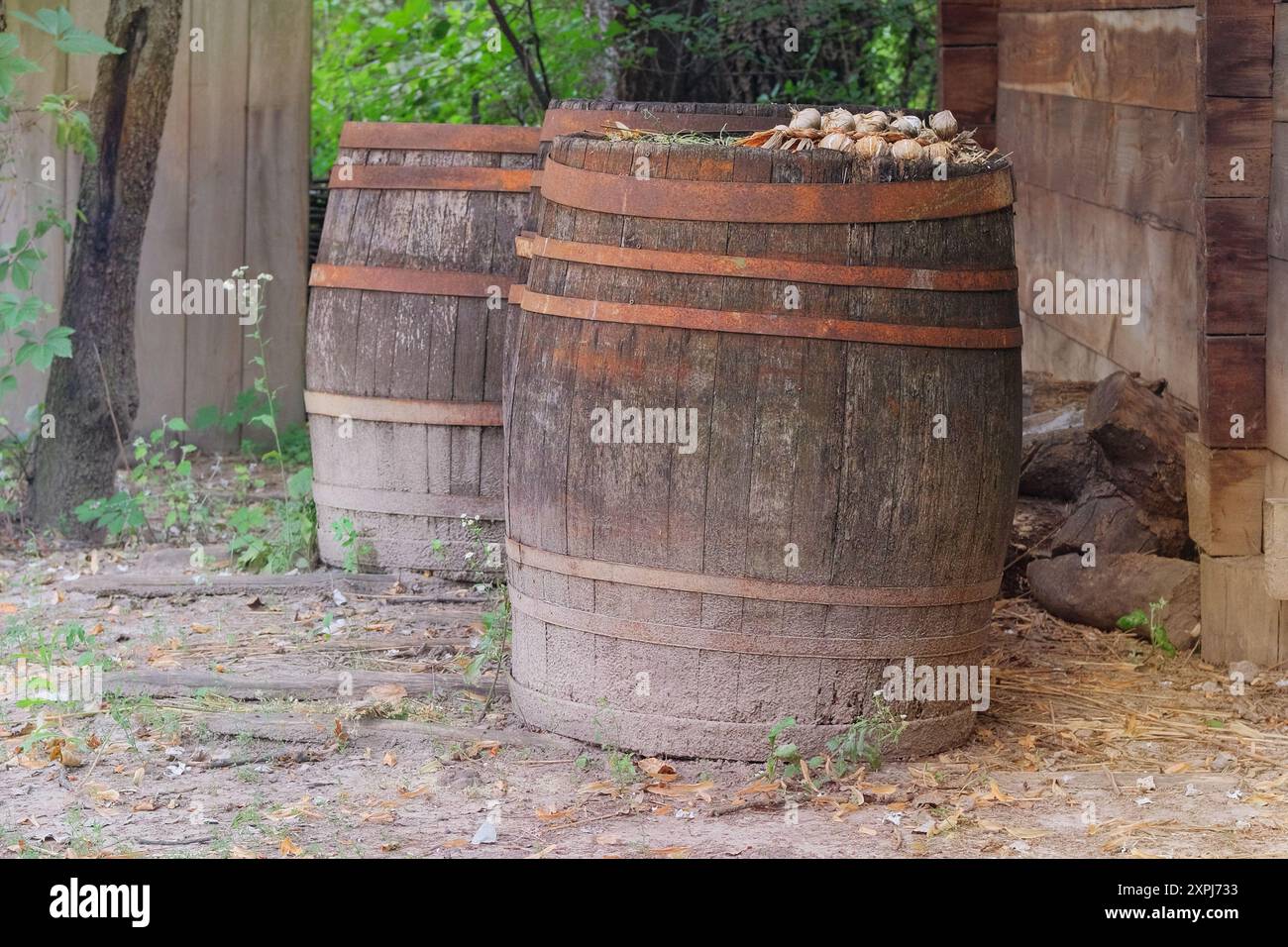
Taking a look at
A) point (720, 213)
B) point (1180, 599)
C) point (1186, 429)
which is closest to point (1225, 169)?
point (1186, 429)

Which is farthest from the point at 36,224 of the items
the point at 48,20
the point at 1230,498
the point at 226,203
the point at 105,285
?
the point at 1230,498

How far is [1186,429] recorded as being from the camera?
16.5 feet

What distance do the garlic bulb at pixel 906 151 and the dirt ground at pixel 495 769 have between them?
1.42m

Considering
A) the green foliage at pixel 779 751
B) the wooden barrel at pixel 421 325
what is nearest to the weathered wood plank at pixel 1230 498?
the green foliage at pixel 779 751

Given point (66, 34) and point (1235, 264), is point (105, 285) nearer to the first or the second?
point (66, 34)

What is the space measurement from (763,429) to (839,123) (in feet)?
2.68

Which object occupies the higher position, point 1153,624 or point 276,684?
point 1153,624

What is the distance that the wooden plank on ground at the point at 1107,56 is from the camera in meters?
5.38

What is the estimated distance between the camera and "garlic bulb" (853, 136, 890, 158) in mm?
3546

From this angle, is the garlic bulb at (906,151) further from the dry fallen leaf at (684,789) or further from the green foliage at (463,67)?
the green foliage at (463,67)

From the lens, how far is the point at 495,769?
3.74 metres

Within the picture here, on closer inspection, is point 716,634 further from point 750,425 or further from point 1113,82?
point 1113,82

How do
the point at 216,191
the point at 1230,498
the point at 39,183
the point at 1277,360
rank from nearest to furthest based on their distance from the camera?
the point at 1277,360
the point at 1230,498
the point at 39,183
the point at 216,191

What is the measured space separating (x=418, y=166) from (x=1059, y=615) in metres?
2.54
